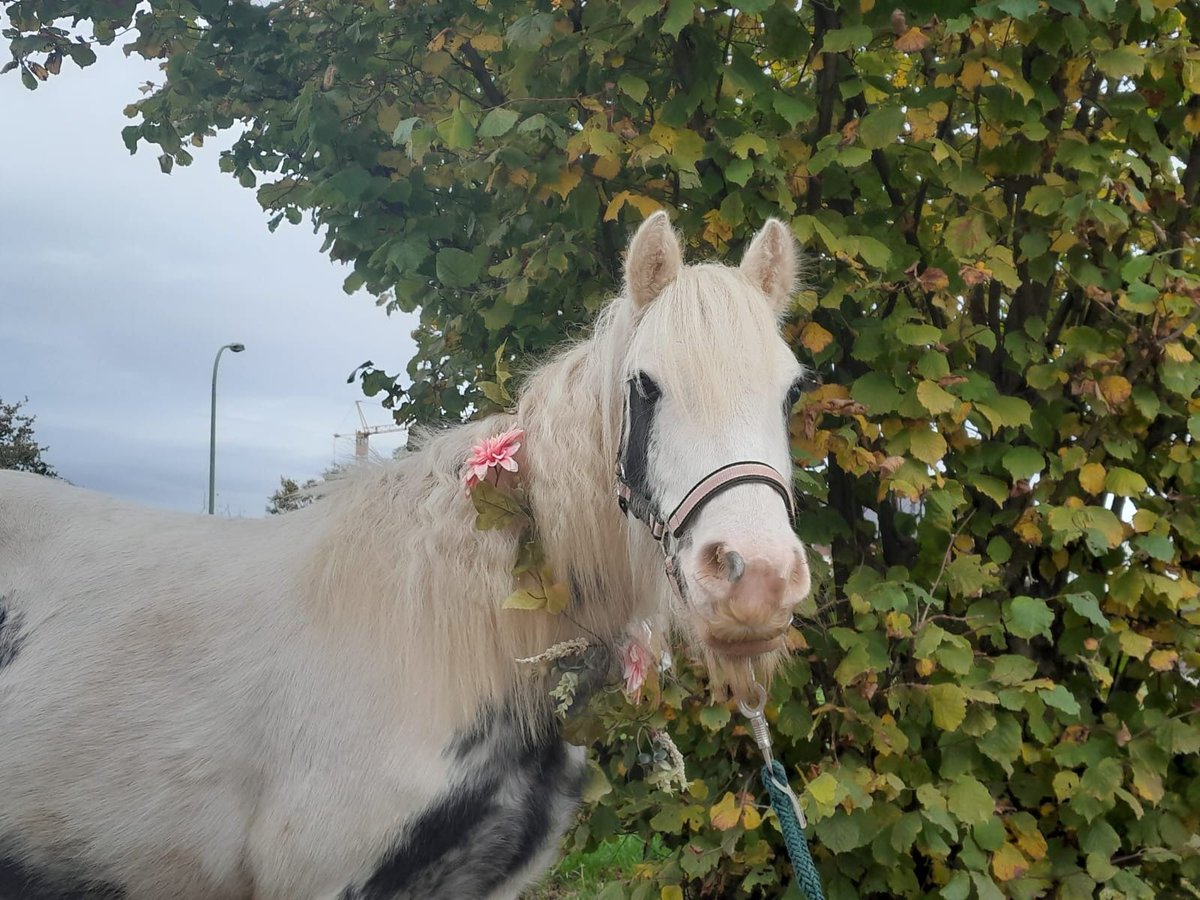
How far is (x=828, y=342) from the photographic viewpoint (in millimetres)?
3408

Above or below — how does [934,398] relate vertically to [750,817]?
above

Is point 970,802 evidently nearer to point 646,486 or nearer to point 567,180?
point 646,486

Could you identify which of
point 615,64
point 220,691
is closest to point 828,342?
point 615,64

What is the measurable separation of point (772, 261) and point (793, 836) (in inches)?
59.5

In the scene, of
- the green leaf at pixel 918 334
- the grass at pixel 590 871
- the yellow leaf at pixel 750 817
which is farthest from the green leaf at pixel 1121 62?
the grass at pixel 590 871

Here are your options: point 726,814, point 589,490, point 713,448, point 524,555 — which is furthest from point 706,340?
point 726,814

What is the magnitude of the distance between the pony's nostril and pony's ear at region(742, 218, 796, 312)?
0.99 meters

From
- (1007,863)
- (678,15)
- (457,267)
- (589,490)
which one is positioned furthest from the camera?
(457,267)

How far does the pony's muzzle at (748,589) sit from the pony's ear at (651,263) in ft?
2.57

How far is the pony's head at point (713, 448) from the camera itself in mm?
1961

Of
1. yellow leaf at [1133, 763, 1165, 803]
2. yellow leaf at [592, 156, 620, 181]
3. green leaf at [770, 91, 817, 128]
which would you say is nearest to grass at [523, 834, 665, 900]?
yellow leaf at [1133, 763, 1165, 803]

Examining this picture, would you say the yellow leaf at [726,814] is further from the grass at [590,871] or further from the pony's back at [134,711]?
the grass at [590,871]

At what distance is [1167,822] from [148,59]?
18.9ft

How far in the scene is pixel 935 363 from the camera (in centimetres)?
324
